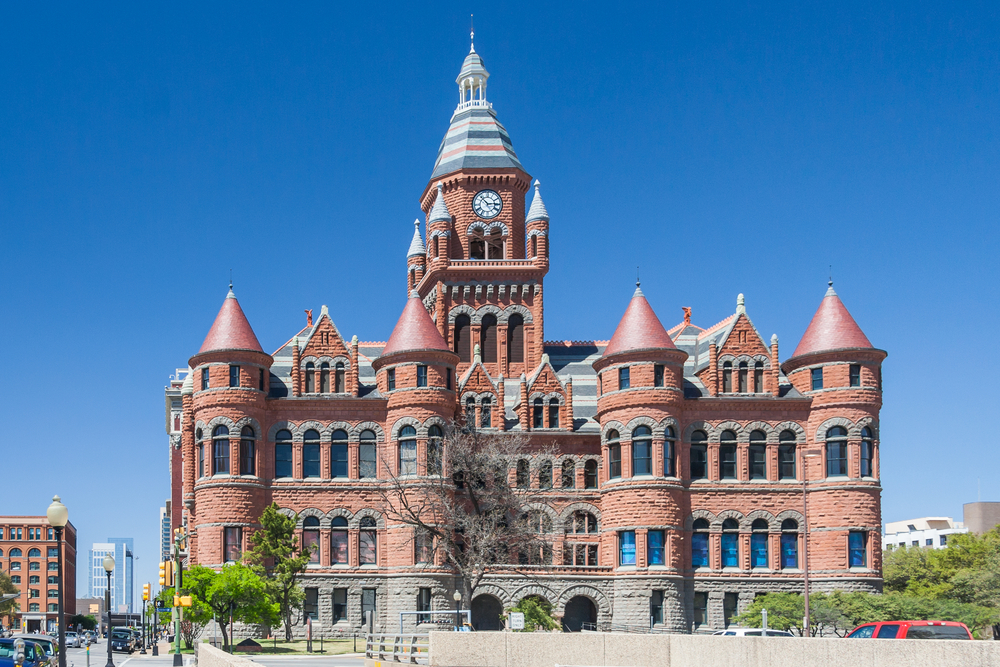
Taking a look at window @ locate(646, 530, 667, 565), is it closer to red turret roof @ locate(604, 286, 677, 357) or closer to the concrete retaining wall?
red turret roof @ locate(604, 286, 677, 357)

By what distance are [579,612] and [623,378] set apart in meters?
13.4

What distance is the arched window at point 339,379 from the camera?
73.2 m

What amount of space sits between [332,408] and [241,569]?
13.4 m

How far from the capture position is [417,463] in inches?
2795

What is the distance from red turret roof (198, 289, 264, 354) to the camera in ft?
234

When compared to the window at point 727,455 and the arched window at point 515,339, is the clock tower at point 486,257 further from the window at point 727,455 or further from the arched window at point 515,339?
the window at point 727,455

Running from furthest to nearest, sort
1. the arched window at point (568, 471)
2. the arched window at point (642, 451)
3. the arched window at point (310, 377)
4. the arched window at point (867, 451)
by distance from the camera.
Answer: the arched window at point (568, 471)
the arched window at point (310, 377)
the arched window at point (867, 451)
the arched window at point (642, 451)

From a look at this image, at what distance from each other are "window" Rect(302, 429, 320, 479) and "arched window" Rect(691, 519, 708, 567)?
68.3 ft

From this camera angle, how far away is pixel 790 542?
7200 centimetres

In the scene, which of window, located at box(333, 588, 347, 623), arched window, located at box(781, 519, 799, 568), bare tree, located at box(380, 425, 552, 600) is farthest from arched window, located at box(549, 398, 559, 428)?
window, located at box(333, 588, 347, 623)

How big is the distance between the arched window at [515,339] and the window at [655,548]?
1622 centimetres

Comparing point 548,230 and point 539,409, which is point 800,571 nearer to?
point 539,409

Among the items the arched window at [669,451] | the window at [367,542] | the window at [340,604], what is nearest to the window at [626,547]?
the arched window at [669,451]

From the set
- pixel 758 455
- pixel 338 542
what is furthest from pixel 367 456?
pixel 758 455
